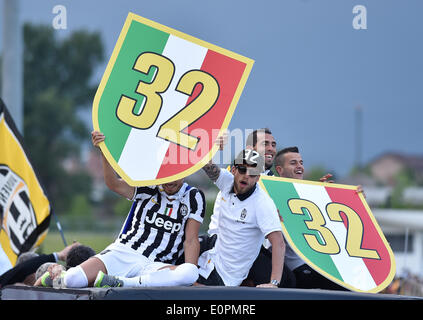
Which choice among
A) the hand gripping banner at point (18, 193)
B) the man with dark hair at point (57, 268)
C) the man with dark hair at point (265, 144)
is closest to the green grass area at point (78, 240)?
the man with dark hair at point (57, 268)

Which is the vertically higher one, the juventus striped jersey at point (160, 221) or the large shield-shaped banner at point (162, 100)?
the large shield-shaped banner at point (162, 100)

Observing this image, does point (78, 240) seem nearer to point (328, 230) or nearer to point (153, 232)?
point (153, 232)

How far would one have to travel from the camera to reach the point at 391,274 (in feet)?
15.3

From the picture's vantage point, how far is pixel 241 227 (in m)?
4.42

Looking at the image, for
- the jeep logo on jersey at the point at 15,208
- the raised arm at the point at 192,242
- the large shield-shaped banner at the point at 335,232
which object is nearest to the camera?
the raised arm at the point at 192,242

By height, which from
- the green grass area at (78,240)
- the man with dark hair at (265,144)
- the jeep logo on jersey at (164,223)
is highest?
the man with dark hair at (265,144)

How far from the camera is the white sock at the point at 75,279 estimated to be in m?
3.84

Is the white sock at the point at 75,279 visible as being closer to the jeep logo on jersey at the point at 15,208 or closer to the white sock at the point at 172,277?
the white sock at the point at 172,277

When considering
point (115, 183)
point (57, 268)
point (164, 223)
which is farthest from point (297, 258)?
point (57, 268)

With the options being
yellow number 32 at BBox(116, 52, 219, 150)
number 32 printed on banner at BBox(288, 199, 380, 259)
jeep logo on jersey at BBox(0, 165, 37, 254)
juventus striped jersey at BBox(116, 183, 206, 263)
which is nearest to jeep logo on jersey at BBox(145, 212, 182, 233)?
juventus striped jersey at BBox(116, 183, 206, 263)

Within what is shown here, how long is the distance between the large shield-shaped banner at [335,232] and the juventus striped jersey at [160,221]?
0.69 m

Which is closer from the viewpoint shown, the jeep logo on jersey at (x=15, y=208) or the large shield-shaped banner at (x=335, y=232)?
the large shield-shaped banner at (x=335, y=232)

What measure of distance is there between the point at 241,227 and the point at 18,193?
313 centimetres
